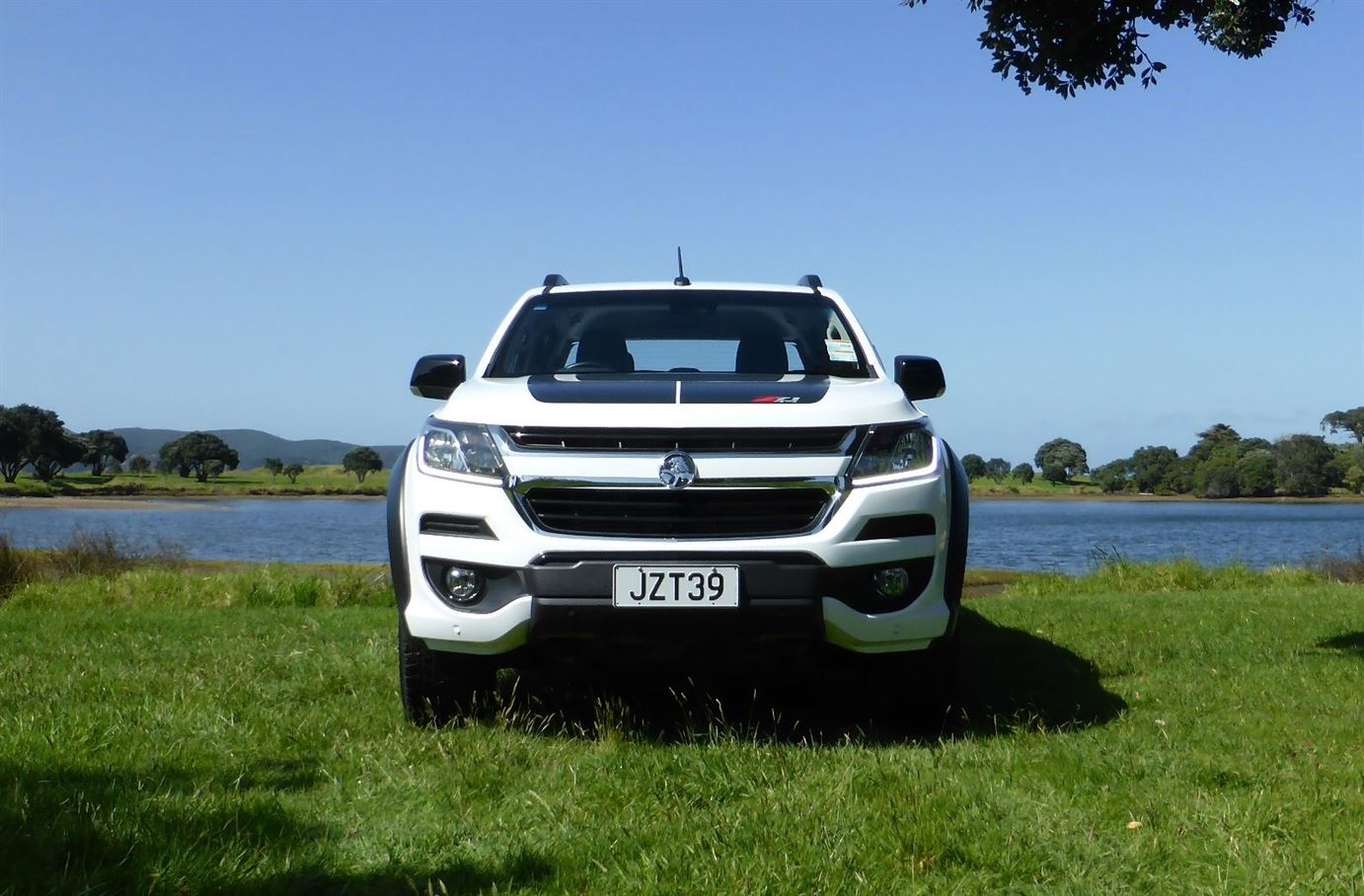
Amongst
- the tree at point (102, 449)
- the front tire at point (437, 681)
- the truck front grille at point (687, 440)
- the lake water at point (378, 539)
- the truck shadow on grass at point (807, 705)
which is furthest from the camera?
the tree at point (102, 449)

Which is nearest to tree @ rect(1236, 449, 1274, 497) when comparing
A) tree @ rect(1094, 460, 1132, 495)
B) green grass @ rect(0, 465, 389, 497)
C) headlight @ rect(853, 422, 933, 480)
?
tree @ rect(1094, 460, 1132, 495)

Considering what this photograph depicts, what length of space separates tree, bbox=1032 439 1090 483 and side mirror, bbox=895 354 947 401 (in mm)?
94759

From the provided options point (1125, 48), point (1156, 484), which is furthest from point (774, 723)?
point (1156, 484)

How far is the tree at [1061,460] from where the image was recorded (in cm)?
9696

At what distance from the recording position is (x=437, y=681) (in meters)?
4.90

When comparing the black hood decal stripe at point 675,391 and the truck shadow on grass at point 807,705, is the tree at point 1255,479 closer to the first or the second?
the truck shadow on grass at point 807,705

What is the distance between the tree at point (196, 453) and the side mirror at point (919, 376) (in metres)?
111

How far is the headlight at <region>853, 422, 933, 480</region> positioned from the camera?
450 centimetres

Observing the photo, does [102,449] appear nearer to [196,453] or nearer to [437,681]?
[196,453]

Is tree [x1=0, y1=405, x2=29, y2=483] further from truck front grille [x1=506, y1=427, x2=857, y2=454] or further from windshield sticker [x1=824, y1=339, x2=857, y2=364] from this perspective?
truck front grille [x1=506, y1=427, x2=857, y2=454]

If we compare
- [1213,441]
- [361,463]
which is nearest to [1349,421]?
[1213,441]

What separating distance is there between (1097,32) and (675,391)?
5227 millimetres

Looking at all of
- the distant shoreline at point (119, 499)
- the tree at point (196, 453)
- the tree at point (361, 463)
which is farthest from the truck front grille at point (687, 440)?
the tree at point (196, 453)

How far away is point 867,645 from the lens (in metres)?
4.51
